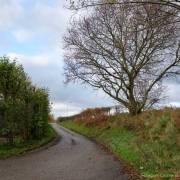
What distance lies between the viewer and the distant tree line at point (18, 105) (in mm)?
12727

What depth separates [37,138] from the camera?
634 inches

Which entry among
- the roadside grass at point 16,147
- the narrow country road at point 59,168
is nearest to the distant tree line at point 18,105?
the roadside grass at point 16,147

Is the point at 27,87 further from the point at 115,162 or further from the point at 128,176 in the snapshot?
the point at 128,176

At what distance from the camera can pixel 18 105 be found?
13.4 meters

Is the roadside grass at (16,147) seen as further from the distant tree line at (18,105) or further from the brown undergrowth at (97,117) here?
the brown undergrowth at (97,117)

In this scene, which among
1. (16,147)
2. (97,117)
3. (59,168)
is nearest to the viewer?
(59,168)

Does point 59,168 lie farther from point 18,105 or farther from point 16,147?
point 18,105

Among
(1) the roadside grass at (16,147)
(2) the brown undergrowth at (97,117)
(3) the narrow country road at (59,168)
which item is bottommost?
(3) the narrow country road at (59,168)

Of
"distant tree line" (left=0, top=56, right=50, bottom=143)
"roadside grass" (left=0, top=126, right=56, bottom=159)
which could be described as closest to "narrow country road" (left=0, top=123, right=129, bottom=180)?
"roadside grass" (left=0, top=126, right=56, bottom=159)

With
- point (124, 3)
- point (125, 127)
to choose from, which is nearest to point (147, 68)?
point (125, 127)

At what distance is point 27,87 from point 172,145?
9.66 m

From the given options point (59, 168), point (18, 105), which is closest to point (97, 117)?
point (18, 105)

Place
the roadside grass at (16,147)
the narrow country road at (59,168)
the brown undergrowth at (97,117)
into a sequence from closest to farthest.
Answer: the narrow country road at (59,168), the roadside grass at (16,147), the brown undergrowth at (97,117)

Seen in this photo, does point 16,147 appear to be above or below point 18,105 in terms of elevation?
below
